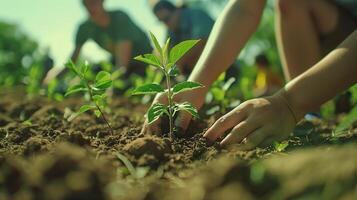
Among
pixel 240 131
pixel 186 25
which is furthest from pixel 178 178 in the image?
pixel 186 25

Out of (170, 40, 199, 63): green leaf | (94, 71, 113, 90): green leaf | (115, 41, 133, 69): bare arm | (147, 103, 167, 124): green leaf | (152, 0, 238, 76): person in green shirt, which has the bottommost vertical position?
(115, 41, 133, 69): bare arm

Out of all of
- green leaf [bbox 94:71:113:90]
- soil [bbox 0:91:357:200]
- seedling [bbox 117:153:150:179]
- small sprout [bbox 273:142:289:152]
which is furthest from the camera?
green leaf [bbox 94:71:113:90]

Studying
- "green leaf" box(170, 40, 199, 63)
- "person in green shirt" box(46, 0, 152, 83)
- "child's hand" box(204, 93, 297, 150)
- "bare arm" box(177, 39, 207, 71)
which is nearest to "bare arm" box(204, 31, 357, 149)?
"child's hand" box(204, 93, 297, 150)

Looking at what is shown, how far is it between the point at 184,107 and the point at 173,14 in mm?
3959

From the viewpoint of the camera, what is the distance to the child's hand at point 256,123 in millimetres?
1671

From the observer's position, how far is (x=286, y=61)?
3059 mm

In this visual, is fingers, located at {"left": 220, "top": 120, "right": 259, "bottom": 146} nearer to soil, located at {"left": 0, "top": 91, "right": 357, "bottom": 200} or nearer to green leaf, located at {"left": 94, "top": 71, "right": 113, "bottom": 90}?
soil, located at {"left": 0, "top": 91, "right": 357, "bottom": 200}

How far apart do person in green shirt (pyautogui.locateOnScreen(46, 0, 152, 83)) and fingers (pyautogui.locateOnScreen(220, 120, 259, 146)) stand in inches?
156

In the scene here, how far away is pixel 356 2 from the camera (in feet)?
9.53

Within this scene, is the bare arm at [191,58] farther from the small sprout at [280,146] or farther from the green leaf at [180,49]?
the small sprout at [280,146]

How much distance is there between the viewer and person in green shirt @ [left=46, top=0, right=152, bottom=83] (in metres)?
5.67

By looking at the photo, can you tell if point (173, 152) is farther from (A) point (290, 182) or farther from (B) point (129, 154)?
(A) point (290, 182)

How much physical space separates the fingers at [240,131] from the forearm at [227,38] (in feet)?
1.52

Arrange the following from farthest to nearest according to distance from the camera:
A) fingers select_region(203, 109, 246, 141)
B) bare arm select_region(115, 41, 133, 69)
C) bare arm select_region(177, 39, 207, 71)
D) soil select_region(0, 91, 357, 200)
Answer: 1. bare arm select_region(115, 41, 133, 69)
2. bare arm select_region(177, 39, 207, 71)
3. fingers select_region(203, 109, 246, 141)
4. soil select_region(0, 91, 357, 200)
